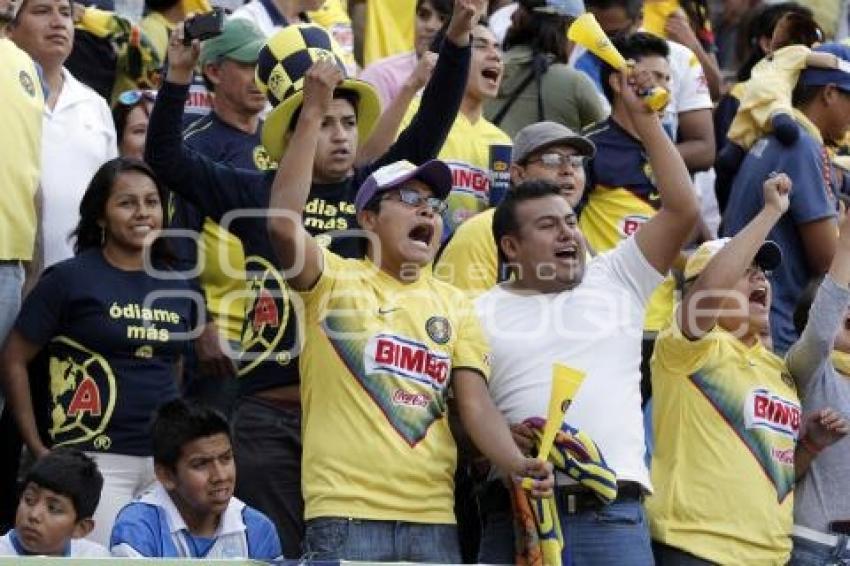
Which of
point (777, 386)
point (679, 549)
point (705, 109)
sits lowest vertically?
point (679, 549)

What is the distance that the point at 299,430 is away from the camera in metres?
7.45

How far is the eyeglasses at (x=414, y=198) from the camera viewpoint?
24.1ft

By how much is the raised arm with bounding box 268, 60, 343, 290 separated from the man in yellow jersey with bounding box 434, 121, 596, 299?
1105mm

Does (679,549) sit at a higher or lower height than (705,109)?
lower

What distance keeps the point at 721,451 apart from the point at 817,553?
0.58 metres

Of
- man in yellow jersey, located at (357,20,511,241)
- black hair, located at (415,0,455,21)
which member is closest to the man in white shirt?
man in yellow jersey, located at (357,20,511,241)

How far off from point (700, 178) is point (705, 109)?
1.48ft

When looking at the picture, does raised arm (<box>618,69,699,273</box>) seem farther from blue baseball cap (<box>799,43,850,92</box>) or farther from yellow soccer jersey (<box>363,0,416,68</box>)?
yellow soccer jersey (<box>363,0,416,68</box>)

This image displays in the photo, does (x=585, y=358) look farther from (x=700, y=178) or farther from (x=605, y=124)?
(x=700, y=178)

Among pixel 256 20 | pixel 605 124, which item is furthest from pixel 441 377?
pixel 256 20

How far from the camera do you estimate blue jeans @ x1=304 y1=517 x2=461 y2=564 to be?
22.3ft

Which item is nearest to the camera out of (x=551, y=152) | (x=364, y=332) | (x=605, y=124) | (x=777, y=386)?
(x=364, y=332)

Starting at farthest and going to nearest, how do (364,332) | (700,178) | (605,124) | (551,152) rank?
(700,178)
(605,124)
(551,152)
(364,332)

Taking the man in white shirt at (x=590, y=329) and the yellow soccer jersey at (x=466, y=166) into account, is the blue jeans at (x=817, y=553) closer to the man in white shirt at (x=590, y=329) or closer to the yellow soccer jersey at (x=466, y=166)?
the man in white shirt at (x=590, y=329)
